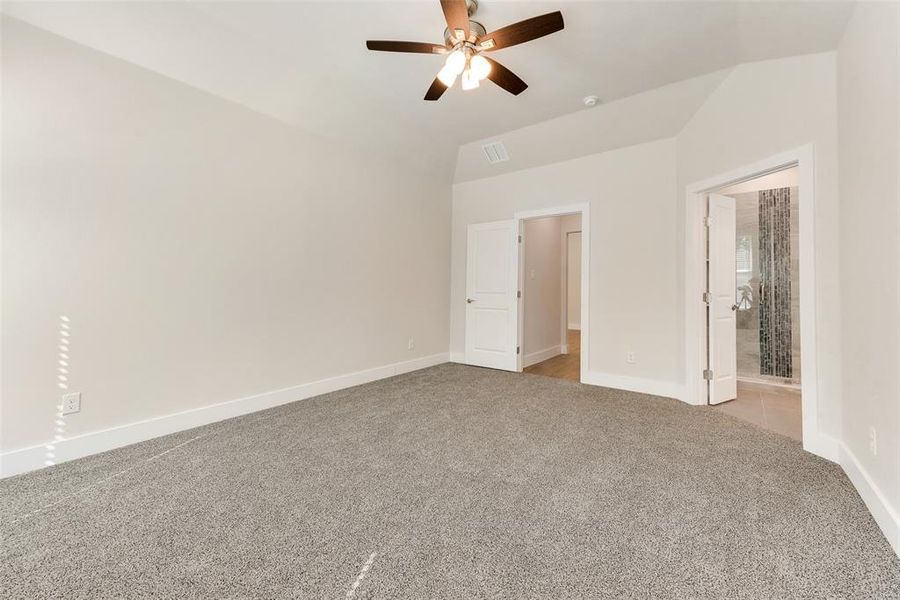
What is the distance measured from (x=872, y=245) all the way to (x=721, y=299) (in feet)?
5.61

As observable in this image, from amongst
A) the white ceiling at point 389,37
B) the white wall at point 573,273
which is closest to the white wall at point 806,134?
the white ceiling at point 389,37

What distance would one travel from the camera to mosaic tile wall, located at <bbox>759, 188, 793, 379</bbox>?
4.12 m

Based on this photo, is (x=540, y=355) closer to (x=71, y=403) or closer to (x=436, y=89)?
(x=436, y=89)

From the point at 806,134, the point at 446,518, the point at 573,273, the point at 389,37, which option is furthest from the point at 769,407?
the point at 573,273

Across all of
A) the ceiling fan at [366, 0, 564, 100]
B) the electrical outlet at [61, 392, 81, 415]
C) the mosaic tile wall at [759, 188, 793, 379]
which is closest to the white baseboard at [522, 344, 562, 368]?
Answer: the mosaic tile wall at [759, 188, 793, 379]

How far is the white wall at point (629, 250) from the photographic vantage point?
3.60 meters

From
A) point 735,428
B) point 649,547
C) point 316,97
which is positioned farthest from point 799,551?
point 316,97

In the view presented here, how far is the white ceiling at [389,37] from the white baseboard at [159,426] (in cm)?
252

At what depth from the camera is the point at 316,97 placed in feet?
10.2

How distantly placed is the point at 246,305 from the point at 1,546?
187 cm

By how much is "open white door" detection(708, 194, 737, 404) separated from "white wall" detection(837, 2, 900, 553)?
1.17 meters

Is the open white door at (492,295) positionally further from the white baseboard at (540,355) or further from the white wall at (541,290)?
the white baseboard at (540,355)

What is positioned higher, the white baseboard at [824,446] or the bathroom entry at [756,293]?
the bathroom entry at [756,293]

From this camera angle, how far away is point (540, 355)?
18.1 feet
